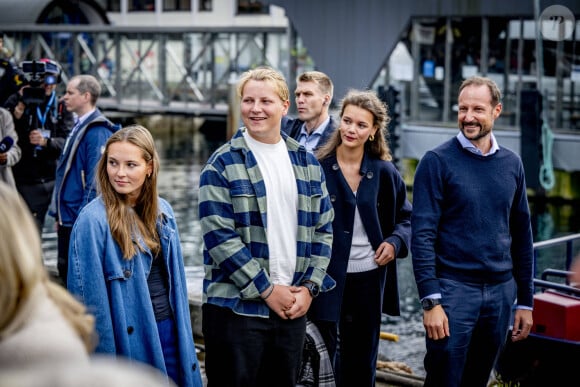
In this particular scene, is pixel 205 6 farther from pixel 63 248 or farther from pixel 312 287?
pixel 312 287

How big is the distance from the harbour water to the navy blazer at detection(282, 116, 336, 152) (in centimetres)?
255

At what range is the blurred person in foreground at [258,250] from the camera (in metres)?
4.14

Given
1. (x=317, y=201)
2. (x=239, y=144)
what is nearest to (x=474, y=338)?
(x=317, y=201)

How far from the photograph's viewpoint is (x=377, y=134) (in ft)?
17.1

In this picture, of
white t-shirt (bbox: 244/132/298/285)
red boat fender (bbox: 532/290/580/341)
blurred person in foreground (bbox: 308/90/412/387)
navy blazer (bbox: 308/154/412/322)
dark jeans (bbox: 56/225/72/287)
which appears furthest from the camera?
dark jeans (bbox: 56/225/72/287)

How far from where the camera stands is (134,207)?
13.5 ft

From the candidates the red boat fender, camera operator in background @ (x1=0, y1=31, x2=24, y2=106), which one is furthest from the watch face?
camera operator in background @ (x1=0, y1=31, x2=24, y2=106)

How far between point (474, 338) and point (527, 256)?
49 centimetres

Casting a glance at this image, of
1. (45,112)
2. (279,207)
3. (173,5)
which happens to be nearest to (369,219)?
(279,207)

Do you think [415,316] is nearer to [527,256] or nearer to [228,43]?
[527,256]

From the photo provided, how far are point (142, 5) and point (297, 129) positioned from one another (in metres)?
46.0

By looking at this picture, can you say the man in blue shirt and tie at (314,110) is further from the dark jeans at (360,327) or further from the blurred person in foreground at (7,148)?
the blurred person in foreground at (7,148)

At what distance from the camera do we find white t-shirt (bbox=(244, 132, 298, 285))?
4207 millimetres

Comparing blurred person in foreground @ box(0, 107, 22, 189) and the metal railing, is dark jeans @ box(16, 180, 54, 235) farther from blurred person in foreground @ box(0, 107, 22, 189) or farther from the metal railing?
the metal railing
